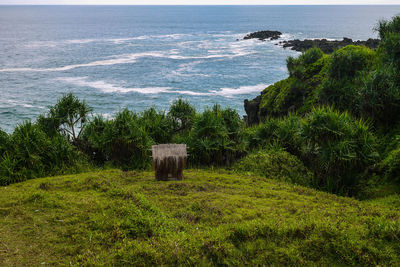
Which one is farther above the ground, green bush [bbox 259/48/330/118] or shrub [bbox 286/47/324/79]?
shrub [bbox 286/47/324/79]

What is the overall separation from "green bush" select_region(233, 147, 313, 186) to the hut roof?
3.26m

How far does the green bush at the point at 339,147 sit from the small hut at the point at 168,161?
4658mm

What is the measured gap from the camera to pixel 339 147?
38.4ft

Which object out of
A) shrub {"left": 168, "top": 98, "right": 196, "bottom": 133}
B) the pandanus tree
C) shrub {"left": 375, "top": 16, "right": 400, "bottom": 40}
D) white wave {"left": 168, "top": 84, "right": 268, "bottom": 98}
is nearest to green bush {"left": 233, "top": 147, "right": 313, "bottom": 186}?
shrub {"left": 168, "top": 98, "right": 196, "bottom": 133}

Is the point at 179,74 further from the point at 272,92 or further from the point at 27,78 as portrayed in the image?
the point at 272,92

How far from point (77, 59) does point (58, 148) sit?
52.5 meters

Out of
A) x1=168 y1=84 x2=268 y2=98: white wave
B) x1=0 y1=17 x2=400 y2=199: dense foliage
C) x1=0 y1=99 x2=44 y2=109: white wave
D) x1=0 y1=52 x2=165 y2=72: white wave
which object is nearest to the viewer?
x1=0 y1=17 x2=400 y2=199: dense foliage

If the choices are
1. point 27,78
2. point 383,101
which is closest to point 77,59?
point 27,78

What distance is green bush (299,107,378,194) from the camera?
11.9 meters

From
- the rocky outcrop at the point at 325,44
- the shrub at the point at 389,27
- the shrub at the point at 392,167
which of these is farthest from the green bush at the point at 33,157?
the rocky outcrop at the point at 325,44

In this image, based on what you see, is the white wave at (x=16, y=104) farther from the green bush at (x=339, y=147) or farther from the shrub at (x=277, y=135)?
the green bush at (x=339, y=147)

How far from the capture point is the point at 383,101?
14891 millimetres

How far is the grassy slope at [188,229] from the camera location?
639cm

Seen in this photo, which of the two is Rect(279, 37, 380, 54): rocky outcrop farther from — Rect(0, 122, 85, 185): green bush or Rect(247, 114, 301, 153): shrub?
Rect(0, 122, 85, 185): green bush
